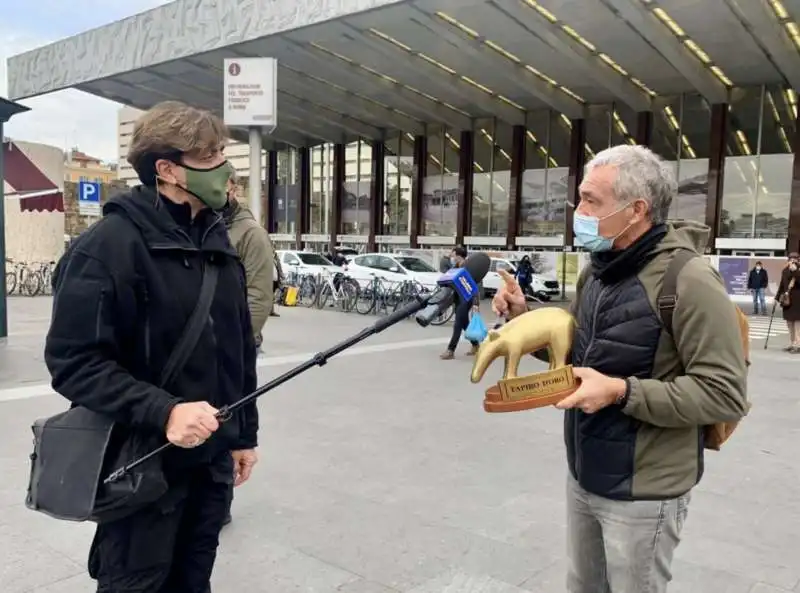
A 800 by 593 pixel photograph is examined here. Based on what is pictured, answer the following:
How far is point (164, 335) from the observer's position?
6.04 feet

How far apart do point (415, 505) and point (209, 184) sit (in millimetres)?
2747

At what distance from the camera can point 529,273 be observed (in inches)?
867

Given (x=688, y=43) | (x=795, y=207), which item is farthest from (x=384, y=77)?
(x=795, y=207)

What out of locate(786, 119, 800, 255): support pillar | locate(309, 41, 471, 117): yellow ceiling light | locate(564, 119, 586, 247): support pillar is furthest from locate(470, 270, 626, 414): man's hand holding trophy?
locate(564, 119, 586, 247): support pillar

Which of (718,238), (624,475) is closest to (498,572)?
(624,475)

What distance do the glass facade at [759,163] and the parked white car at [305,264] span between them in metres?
14.3

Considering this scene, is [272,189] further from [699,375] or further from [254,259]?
[699,375]

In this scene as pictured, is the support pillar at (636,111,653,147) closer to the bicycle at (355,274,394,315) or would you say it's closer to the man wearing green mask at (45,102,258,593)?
the bicycle at (355,274,394,315)

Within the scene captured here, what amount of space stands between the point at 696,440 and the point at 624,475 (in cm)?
24

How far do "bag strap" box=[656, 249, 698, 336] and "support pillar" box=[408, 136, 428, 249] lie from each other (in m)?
30.9

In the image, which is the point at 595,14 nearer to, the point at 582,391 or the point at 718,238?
the point at 718,238

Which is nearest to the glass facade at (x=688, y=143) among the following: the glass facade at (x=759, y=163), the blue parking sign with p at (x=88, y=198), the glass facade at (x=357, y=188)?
the glass facade at (x=759, y=163)

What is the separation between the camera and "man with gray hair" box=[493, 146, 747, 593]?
176 centimetres

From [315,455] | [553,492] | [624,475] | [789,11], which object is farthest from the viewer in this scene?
[789,11]
